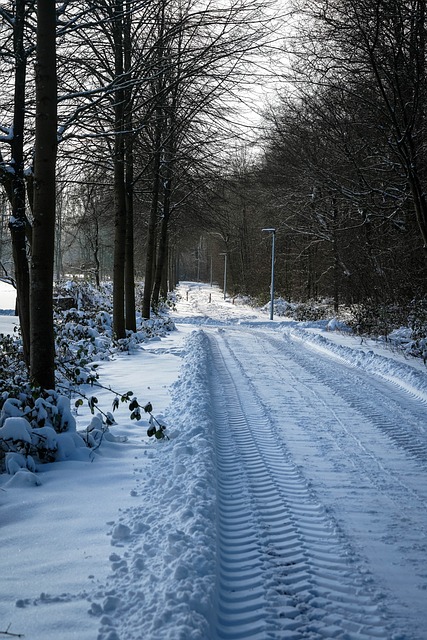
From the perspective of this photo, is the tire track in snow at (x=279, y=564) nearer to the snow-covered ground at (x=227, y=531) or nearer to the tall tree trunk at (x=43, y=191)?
the snow-covered ground at (x=227, y=531)

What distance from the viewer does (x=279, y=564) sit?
3221mm

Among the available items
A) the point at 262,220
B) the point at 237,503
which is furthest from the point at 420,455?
the point at 262,220

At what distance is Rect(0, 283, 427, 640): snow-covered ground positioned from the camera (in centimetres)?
261

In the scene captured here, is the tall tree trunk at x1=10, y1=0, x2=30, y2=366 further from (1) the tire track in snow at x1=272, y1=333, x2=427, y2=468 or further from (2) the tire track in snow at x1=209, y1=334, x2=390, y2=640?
(1) the tire track in snow at x1=272, y1=333, x2=427, y2=468

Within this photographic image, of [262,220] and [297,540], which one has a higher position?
[262,220]

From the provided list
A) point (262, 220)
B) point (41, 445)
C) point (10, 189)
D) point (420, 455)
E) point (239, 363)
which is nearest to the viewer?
point (41, 445)

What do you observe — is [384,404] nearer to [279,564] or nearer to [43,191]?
[279,564]

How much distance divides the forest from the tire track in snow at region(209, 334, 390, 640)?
2.46m

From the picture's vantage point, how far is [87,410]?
6652 millimetres

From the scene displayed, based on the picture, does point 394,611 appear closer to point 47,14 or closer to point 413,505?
point 413,505

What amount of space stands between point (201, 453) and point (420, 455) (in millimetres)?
2440

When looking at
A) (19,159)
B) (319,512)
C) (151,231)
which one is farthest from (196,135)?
(319,512)

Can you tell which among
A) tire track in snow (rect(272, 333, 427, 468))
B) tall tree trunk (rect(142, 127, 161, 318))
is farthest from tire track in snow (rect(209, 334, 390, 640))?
tall tree trunk (rect(142, 127, 161, 318))

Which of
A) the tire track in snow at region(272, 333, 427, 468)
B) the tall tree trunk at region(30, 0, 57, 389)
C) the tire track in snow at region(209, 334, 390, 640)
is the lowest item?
the tire track in snow at region(209, 334, 390, 640)
